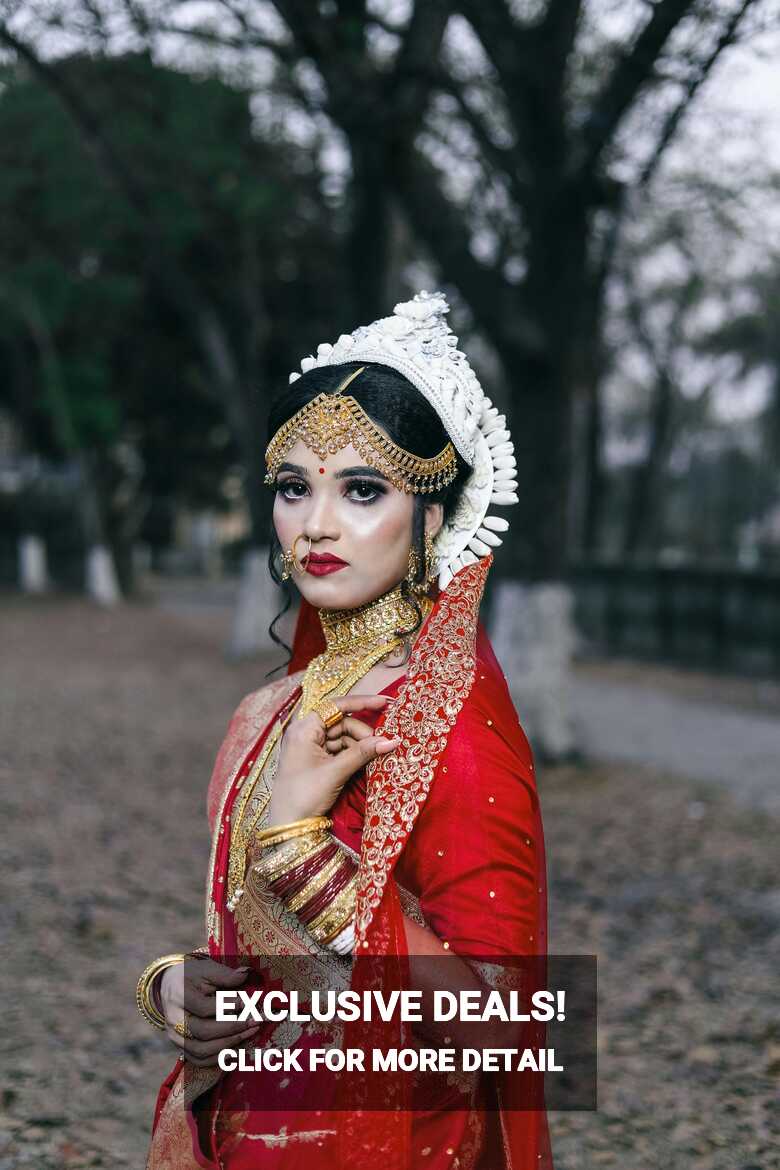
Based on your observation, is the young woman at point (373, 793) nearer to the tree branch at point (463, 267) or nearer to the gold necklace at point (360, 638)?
the gold necklace at point (360, 638)

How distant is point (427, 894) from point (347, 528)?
1.93ft

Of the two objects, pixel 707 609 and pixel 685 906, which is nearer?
pixel 685 906

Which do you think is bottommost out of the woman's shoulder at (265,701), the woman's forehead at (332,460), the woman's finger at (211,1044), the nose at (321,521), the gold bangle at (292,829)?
the woman's finger at (211,1044)

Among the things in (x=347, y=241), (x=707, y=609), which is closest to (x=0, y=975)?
(x=347, y=241)

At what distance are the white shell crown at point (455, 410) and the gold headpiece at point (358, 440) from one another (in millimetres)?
57

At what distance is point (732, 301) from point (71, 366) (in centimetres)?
1446

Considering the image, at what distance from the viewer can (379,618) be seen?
1.93 metres

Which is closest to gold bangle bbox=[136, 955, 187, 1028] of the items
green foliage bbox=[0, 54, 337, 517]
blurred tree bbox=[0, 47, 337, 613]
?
blurred tree bbox=[0, 47, 337, 613]

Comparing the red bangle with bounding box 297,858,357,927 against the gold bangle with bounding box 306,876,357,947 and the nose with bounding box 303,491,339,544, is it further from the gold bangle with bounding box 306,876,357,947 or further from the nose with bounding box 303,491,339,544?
the nose with bounding box 303,491,339,544

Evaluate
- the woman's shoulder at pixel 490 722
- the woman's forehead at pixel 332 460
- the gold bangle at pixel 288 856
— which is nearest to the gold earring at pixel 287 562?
the woman's forehead at pixel 332 460

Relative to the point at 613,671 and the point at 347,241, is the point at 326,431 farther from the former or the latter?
the point at 613,671

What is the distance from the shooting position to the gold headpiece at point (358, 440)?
184 cm

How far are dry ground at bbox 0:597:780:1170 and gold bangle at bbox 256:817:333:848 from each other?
2409mm

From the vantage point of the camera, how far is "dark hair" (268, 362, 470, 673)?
6.07ft
